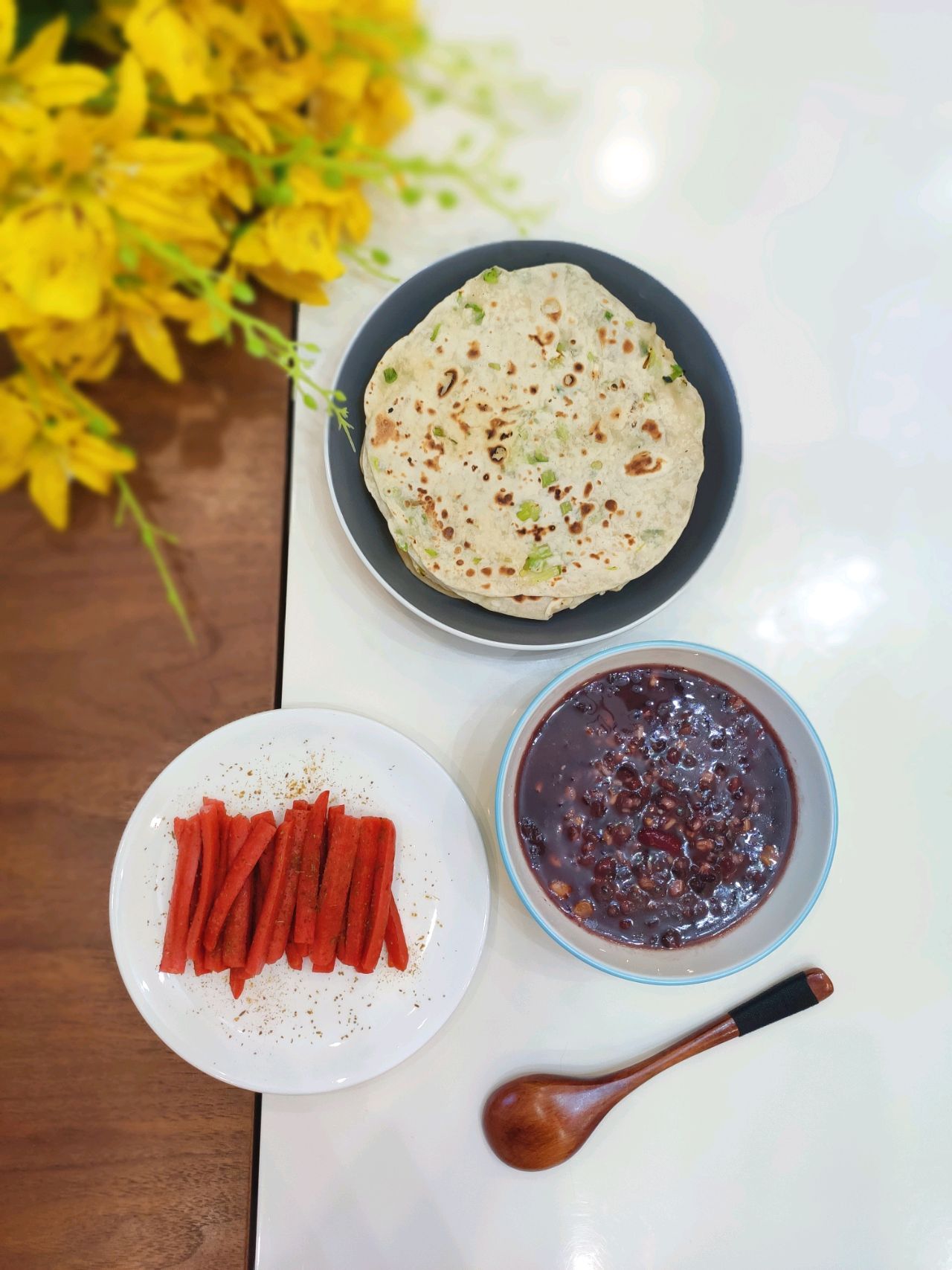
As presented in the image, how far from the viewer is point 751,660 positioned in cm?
126

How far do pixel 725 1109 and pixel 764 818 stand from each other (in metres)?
0.43

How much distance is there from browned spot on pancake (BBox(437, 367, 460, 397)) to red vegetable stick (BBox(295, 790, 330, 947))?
0.56 m

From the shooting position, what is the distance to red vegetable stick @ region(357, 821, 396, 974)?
109cm

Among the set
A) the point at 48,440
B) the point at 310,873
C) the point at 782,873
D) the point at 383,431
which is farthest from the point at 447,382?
the point at 782,873

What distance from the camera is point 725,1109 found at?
3.93 feet

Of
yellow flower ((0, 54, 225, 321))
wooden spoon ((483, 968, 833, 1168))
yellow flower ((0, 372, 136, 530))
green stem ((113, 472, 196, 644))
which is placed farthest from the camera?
wooden spoon ((483, 968, 833, 1168))

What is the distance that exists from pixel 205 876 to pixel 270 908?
3.6 inches

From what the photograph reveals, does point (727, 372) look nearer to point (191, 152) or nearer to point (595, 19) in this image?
point (595, 19)

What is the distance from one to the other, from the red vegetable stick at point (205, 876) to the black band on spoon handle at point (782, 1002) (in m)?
0.73

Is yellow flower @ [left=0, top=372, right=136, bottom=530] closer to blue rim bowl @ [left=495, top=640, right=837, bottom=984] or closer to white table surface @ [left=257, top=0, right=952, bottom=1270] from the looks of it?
white table surface @ [left=257, top=0, right=952, bottom=1270]

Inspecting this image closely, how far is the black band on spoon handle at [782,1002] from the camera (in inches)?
46.0

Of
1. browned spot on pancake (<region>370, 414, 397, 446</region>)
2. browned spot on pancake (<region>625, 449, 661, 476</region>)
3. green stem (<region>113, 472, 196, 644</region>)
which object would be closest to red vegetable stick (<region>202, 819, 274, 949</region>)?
green stem (<region>113, 472, 196, 644</region>)

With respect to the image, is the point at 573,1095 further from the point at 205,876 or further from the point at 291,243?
the point at 291,243

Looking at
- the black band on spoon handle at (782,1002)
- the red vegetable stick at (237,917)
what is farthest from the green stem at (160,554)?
the black band on spoon handle at (782,1002)
